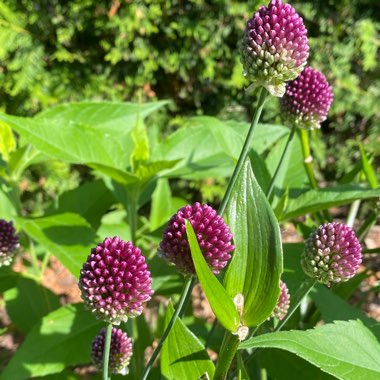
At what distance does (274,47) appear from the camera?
860 millimetres

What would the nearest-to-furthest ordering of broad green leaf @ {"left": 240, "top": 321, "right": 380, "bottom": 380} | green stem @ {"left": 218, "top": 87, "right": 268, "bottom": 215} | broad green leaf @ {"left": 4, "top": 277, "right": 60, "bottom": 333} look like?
broad green leaf @ {"left": 240, "top": 321, "right": 380, "bottom": 380} < green stem @ {"left": 218, "top": 87, "right": 268, "bottom": 215} < broad green leaf @ {"left": 4, "top": 277, "right": 60, "bottom": 333}

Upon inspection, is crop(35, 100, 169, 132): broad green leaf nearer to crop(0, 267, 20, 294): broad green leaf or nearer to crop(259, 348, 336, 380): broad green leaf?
crop(0, 267, 20, 294): broad green leaf

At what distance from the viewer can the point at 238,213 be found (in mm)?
841

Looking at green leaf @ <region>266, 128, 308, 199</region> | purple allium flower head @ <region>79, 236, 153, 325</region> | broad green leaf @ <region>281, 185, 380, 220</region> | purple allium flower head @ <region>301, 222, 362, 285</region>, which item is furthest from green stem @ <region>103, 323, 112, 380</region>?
green leaf @ <region>266, 128, 308, 199</region>

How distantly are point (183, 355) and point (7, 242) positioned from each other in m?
0.50

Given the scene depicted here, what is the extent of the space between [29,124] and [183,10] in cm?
185

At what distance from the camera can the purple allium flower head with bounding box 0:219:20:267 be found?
118 cm

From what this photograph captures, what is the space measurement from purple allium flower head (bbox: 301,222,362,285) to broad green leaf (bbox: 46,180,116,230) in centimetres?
74

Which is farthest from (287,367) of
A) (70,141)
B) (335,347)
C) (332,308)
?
(70,141)

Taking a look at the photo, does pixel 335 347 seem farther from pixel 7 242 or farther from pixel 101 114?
pixel 101 114

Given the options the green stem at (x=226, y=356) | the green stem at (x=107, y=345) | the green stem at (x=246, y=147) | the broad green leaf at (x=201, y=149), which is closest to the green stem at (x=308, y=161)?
the broad green leaf at (x=201, y=149)

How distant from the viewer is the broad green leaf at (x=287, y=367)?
3.71 feet

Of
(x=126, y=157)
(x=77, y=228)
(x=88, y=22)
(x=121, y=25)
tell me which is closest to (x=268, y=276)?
(x=77, y=228)

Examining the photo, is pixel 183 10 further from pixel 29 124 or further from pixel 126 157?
pixel 29 124
